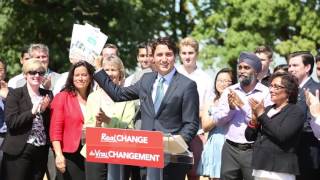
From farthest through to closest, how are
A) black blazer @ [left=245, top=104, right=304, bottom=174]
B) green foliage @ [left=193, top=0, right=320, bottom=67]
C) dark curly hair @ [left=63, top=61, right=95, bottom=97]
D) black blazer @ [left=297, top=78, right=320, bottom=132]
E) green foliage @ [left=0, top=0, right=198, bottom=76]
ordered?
green foliage @ [left=193, top=0, right=320, bottom=67] < green foliage @ [left=0, top=0, right=198, bottom=76] < dark curly hair @ [left=63, top=61, right=95, bottom=97] < black blazer @ [left=297, top=78, right=320, bottom=132] < black blazer @ [left=245, top=104, right=304, bottom=174]

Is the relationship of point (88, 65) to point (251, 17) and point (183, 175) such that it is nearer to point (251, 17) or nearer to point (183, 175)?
point (183, 175)

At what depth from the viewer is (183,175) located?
637cm

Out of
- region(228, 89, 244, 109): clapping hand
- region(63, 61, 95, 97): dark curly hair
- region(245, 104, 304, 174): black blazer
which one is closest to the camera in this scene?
region(245, 104, 304, 174): black blazer

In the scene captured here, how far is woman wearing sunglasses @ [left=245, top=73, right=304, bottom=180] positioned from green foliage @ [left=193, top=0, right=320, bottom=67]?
2095cm

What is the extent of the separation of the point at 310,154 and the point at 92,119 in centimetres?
243

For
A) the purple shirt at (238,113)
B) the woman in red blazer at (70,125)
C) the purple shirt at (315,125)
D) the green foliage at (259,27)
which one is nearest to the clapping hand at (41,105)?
the woman in red blazer at (70,125)

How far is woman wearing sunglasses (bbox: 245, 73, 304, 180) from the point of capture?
6.54 meters

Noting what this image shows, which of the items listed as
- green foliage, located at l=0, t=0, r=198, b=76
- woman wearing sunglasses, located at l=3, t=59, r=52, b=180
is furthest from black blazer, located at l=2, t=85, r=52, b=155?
green foliage, located at l=0, t=0, r=198, b=76

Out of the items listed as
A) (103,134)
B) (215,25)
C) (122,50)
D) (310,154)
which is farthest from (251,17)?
(103,134)

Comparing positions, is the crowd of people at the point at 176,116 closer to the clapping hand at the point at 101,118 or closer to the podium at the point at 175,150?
the clapping hand at the point at 101,118

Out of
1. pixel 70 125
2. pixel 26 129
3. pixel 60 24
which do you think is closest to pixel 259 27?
pixel 60 24

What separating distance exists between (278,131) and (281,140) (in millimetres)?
92

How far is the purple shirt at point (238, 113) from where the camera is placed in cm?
727

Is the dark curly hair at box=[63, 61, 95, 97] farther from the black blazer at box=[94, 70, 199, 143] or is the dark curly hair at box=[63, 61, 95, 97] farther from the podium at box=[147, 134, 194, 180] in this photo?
the podium at box=[147, 134, 194, 180]
